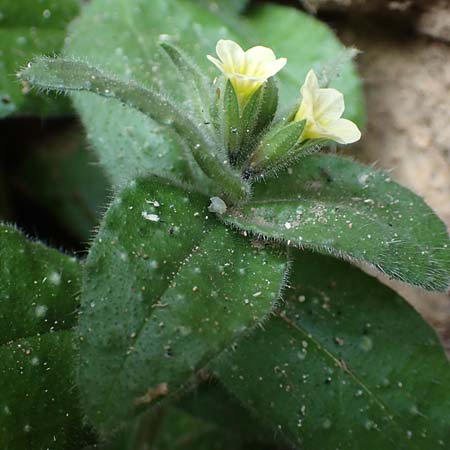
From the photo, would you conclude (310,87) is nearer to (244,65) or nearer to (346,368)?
(244,65)

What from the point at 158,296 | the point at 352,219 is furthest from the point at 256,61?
the point at 158,296

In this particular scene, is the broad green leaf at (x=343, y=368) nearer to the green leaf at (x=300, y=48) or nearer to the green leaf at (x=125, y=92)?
the green leaf at (x=125, y=92)

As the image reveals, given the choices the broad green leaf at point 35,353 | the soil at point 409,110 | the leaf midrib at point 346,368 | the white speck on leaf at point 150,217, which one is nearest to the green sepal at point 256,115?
the white speck on leaf at point 150,217

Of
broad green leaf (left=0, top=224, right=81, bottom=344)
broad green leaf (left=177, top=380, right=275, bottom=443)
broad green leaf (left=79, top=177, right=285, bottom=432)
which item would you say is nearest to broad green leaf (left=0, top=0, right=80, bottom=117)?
broad green leaf (left=0, top=224, right=81, bottom=344)

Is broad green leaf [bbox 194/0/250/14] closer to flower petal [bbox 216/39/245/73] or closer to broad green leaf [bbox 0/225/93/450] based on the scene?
flower petal [bbox 216/39/245/73]

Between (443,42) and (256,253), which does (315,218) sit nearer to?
(256,253)

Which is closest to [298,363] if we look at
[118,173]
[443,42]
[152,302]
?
[152,302]
